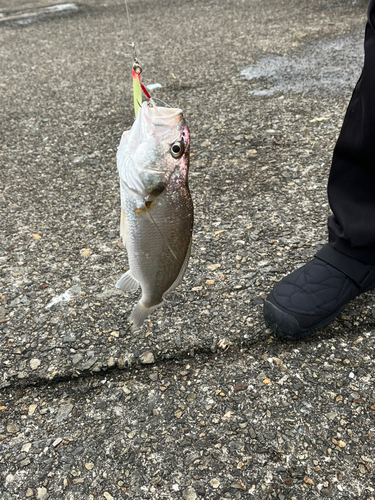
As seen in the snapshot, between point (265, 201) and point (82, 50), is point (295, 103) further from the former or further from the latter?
point (82, 50)

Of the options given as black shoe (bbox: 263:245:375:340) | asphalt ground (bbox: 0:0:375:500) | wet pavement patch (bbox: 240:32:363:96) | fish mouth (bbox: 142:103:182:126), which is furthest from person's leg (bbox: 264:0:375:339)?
wet pavement patch (bbox: 240:32:363:96)

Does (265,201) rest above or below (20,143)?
below

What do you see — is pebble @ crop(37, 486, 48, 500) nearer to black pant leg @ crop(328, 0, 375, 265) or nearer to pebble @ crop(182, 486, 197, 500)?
pebble @ crop(182, 486, 197, 500)

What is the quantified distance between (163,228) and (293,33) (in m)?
4.69

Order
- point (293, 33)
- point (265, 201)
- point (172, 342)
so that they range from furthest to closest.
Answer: point (293, 33)
point (265, 201)
point (172, 342)

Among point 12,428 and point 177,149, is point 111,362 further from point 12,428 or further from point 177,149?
point 177,149

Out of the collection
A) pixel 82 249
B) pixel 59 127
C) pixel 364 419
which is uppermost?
pixel 59 127

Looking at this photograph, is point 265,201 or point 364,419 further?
point 265,201

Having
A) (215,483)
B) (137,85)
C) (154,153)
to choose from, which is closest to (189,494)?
(215,483)

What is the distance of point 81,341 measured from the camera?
187 centimetres

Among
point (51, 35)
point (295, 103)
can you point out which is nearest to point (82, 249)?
point (295, 103)

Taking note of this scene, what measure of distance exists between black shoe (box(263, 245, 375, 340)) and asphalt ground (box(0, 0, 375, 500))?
0.08 m

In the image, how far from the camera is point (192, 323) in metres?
1.93

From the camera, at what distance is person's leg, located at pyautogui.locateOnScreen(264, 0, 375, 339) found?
69.2 inches
